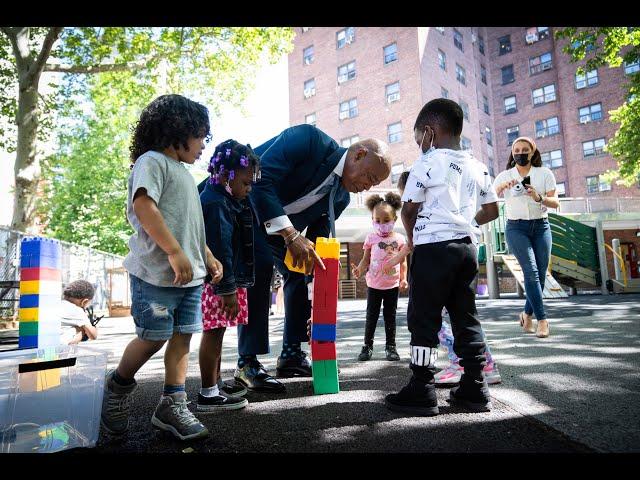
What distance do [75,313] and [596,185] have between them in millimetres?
35102

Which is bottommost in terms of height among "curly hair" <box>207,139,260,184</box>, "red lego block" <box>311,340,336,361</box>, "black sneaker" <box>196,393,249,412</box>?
"black sneaker" <box>196,393,249,412</box>

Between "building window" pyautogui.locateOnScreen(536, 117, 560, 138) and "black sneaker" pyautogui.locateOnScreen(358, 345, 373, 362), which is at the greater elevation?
"building window" pyautogui.locateOnScreen(536, 117, 560, 138)

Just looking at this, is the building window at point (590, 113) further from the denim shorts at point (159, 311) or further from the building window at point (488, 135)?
the denim shorts at point (159, 311)

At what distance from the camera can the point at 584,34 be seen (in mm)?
11164

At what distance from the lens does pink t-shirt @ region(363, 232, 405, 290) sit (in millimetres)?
4152

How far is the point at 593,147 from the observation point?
104 ft

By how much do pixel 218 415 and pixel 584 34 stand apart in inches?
509

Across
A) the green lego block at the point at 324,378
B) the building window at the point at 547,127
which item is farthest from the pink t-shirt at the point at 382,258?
the building window at the point at 547,127

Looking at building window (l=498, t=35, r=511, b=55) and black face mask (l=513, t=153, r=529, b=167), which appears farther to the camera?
building window (l=498, t=35, r=511, b=55)

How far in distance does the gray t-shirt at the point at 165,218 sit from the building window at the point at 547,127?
122ft

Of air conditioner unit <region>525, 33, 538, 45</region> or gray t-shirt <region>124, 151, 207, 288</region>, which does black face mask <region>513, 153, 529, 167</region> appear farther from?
air conditioner unit <region>525, 33, 538, 45</region>

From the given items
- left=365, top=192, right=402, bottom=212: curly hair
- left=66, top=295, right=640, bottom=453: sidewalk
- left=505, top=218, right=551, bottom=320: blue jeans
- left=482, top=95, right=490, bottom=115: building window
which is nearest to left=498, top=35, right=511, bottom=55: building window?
left=482, top=95, right=490, bottom=115: building window

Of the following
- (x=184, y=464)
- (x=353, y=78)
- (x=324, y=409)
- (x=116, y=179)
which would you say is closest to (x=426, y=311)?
(x=324, y=409)

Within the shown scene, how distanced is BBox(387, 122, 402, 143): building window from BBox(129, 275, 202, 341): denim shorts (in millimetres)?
27058
